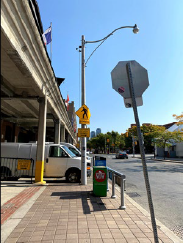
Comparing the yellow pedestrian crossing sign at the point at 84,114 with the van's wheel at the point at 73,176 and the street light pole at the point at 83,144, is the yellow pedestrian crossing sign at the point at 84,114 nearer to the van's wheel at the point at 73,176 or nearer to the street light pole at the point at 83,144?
the street light pole at the point at 83,144

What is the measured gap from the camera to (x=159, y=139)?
124ft

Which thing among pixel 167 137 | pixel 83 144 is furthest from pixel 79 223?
pixel 167 137

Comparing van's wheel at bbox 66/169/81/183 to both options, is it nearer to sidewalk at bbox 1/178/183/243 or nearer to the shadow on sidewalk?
the shadow on sidewalk

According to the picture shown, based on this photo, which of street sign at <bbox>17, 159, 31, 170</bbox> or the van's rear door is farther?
the van's rear door

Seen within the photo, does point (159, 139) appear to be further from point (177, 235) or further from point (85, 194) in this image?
point (177, 235)

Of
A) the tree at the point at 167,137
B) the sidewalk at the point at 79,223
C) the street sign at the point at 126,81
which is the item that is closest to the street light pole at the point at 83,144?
the sidewalk at the point at 79,223

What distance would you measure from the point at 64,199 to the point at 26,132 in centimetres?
1799

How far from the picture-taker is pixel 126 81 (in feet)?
→ 12.0

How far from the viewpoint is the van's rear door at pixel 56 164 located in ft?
35.4

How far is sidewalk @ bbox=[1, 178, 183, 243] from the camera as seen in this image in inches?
155

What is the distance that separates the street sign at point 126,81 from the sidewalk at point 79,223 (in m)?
2.59

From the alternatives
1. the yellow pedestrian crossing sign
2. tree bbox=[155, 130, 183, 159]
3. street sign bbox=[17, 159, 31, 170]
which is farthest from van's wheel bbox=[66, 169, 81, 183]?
tree bbox=[155, 130, 183, 159]

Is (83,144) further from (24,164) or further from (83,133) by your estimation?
(24,164)

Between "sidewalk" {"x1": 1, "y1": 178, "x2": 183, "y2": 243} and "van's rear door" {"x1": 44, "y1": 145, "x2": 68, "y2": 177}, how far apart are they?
158 inches
